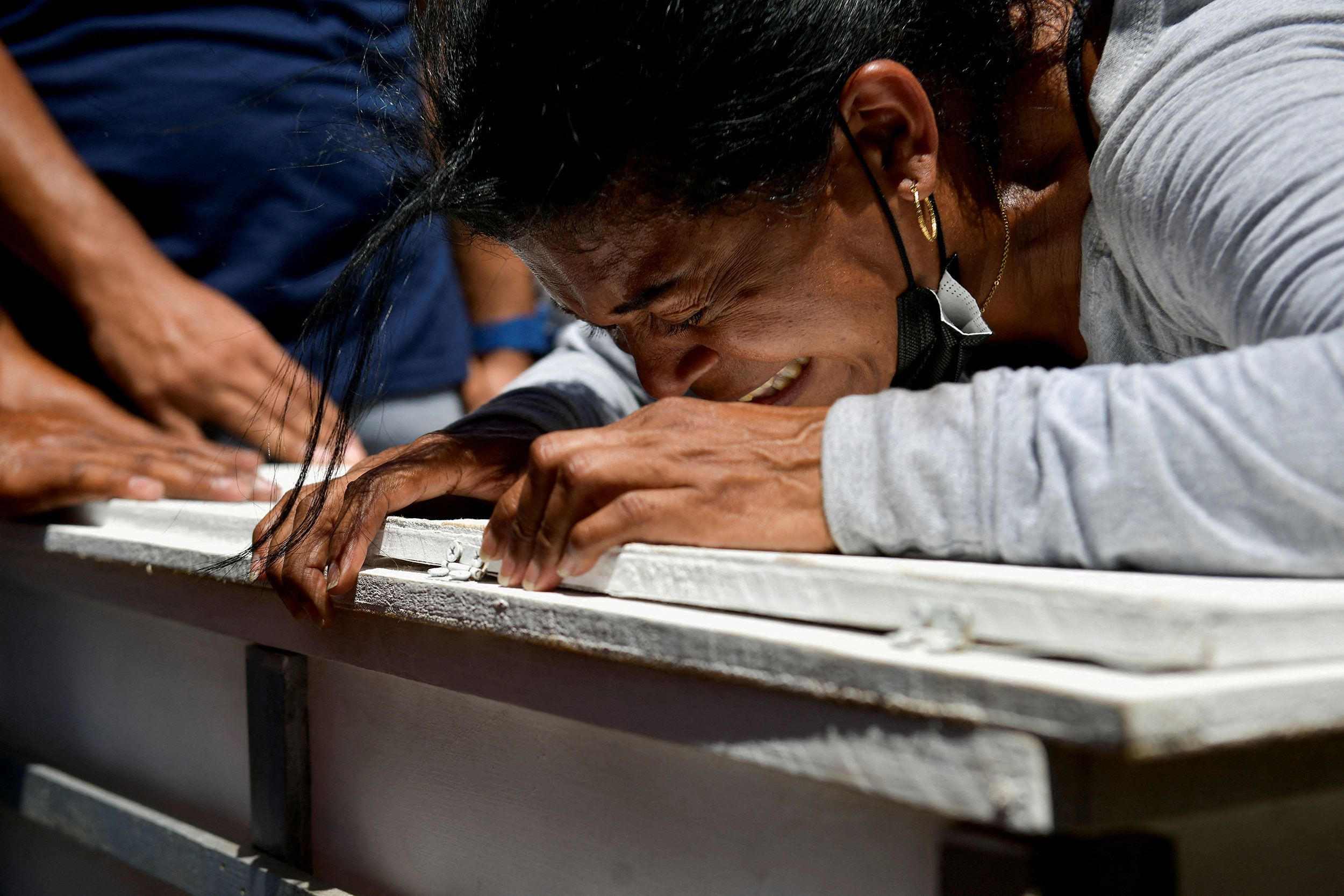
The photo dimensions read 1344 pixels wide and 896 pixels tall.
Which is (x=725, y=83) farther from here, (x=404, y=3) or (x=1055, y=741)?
(x=404, y=3)

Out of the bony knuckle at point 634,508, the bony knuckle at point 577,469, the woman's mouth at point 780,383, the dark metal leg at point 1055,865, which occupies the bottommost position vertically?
the dark metal leg at point 1055,865

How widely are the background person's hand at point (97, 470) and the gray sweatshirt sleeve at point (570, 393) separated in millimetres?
243

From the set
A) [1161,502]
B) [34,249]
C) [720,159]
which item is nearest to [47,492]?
[34,249]

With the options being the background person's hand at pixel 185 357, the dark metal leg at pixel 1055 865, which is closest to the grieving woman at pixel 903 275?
the dark metal leg at pixel 1055 865

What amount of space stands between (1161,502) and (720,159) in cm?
40

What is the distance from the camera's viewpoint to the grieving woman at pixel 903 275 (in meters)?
0.49

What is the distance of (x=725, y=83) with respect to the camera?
73cm

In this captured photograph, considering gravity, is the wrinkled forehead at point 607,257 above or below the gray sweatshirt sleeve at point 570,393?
above

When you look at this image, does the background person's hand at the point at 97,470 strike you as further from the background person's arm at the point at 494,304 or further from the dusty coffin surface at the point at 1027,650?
the background person's arm at the point at 494,304

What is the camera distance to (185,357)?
1.30 meters

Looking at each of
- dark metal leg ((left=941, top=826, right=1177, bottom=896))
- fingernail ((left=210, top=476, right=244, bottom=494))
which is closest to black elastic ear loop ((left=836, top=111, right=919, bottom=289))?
dark metal leg ((left=941, top=826, right=1177, bottom=896))

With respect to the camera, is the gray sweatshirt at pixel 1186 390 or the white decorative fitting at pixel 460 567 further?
the white decorative fitting at pixel 460 567

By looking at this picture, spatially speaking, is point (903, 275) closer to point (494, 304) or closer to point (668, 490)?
point (668, 490)

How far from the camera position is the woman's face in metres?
0.78
